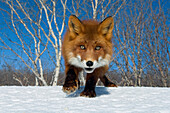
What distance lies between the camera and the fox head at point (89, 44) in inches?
116

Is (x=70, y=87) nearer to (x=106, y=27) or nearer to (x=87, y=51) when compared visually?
(x=87, y=51)

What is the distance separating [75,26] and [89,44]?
570 millimetres

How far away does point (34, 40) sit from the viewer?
8242mm

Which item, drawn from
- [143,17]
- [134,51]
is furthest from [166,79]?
[143,17]

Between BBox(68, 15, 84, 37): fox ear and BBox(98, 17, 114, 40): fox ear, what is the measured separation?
1.33 ft

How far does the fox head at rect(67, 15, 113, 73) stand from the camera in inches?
116

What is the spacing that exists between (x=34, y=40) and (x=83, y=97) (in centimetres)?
589

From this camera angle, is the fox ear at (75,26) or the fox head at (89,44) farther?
the fox ear at (75,26)

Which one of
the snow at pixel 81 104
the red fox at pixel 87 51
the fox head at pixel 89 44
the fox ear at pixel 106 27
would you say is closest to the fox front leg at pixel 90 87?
the red fox at pixel 87 51

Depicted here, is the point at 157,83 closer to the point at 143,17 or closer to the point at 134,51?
the point at 134,51

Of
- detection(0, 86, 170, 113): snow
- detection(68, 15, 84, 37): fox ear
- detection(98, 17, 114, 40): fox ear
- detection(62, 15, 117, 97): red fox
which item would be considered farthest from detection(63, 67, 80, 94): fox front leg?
detection(98, 17, 114, 40): fox ear

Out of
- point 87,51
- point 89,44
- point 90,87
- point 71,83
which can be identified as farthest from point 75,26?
point 90,87

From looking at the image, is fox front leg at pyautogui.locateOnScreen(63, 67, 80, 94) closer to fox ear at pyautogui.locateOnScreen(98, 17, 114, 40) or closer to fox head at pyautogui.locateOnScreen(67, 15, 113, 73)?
fox head at pyautogui.locateOnScreen(67, 15, 113, 73)

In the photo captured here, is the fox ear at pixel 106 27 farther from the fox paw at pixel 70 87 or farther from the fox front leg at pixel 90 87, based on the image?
the fox paw at pixel 70 87
